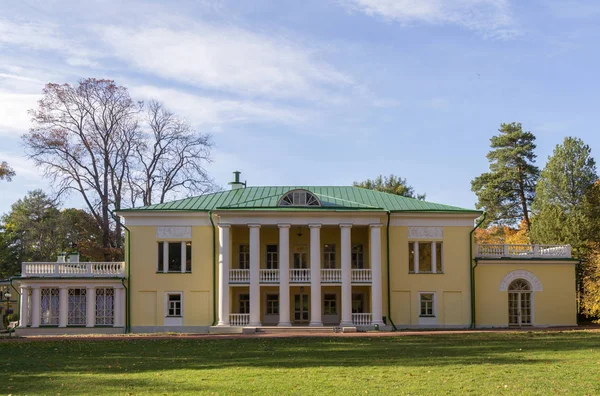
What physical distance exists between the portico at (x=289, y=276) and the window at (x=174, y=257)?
200 centimetres

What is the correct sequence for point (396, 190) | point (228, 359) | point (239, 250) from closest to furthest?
1. point (228, 359)
2. point (239, 250)
3. point (396, 190)

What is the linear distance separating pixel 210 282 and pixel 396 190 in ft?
120

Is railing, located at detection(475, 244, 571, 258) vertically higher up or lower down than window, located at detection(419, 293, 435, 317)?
higher up

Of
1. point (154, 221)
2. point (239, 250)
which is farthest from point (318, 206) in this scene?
point (154, 221)

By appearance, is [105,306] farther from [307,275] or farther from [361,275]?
[361,275]

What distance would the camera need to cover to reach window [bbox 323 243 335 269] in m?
40.7

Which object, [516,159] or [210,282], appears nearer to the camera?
[210,282]

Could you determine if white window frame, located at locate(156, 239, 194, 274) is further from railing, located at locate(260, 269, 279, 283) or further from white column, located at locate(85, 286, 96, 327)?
railing, located at locate(260, 269, 279, 283)

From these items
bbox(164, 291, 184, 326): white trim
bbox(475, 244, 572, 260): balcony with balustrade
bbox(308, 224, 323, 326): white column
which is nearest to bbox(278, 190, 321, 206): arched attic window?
bbox(308, 224, 323, 326): white column

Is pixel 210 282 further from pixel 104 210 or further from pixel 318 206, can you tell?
pixel 104 210

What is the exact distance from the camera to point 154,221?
127ft

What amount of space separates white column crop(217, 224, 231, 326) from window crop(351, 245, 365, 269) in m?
7.31

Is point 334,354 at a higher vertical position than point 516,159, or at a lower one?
lower

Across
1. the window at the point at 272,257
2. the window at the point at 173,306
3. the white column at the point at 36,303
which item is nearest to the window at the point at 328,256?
the window at the point at 272,257
